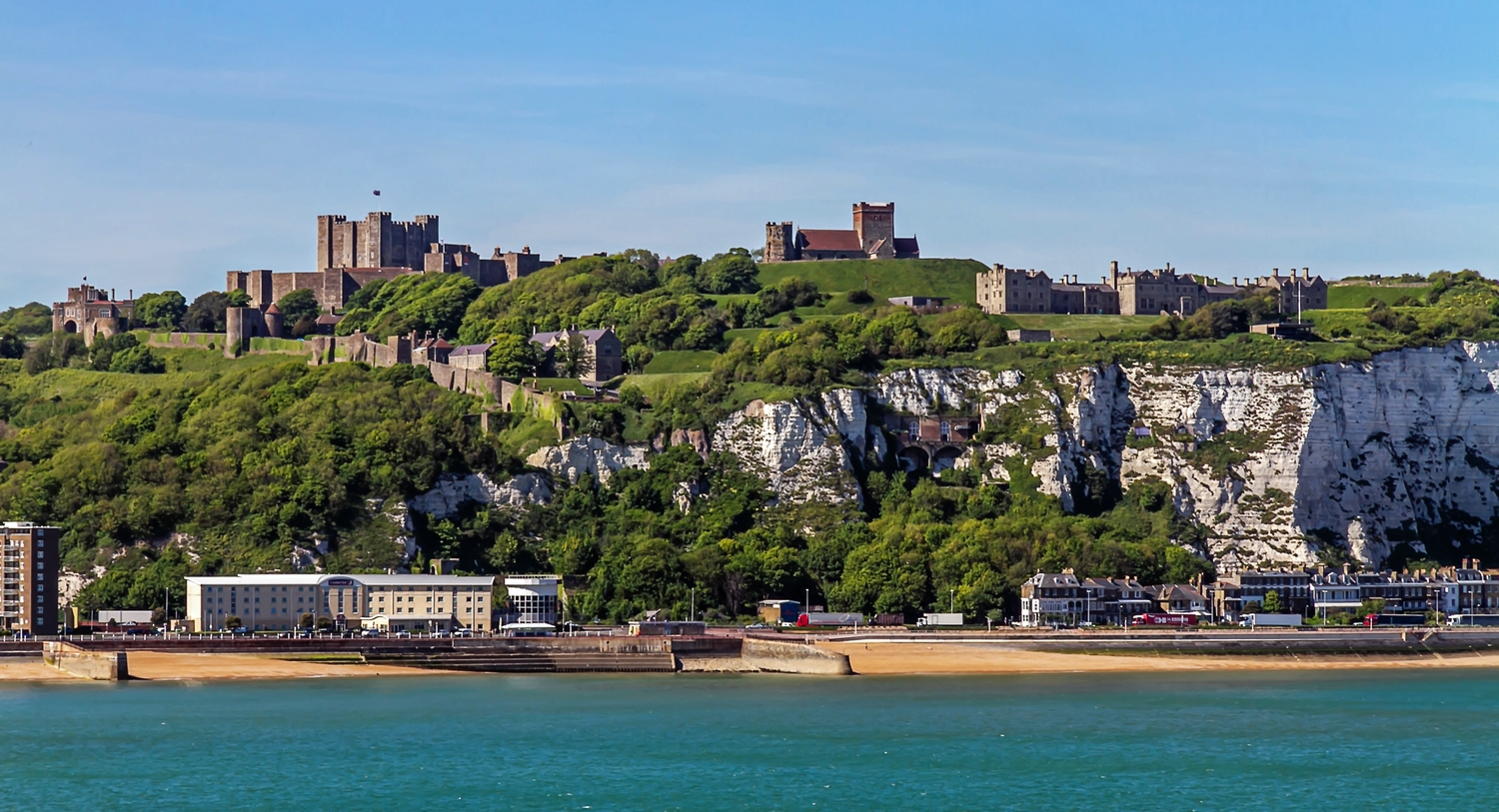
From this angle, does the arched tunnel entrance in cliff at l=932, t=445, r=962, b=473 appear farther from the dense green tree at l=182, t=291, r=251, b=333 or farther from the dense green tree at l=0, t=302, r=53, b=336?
the dense green tree at l=0, t=302, r=53, b=336

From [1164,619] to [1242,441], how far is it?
51.7 feet

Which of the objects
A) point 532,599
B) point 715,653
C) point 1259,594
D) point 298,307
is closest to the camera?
point 715,653

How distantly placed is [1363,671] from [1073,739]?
2868 centimetres

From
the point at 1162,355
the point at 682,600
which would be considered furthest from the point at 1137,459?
the point at 682,600

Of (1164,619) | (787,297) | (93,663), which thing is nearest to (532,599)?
(93,663)

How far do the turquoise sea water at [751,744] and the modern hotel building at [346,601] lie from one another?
27.4ft

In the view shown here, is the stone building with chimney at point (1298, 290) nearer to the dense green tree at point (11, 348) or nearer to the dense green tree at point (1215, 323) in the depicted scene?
the dense green tree at point (1215, 323)

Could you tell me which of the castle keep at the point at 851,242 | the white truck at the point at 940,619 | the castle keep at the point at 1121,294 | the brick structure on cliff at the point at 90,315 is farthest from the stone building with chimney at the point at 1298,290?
the brick structure on cliff at the point at 90,315

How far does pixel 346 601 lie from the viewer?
92.1 meters

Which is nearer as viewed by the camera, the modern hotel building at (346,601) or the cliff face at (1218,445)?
the modern hotel building at (346,601)

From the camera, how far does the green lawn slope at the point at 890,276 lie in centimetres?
13888

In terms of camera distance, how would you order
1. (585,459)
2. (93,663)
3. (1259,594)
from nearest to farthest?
(93,663), (1259,594), (585,459)

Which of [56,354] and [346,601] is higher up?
[56,354]

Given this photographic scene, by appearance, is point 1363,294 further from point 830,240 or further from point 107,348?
point 107,348
